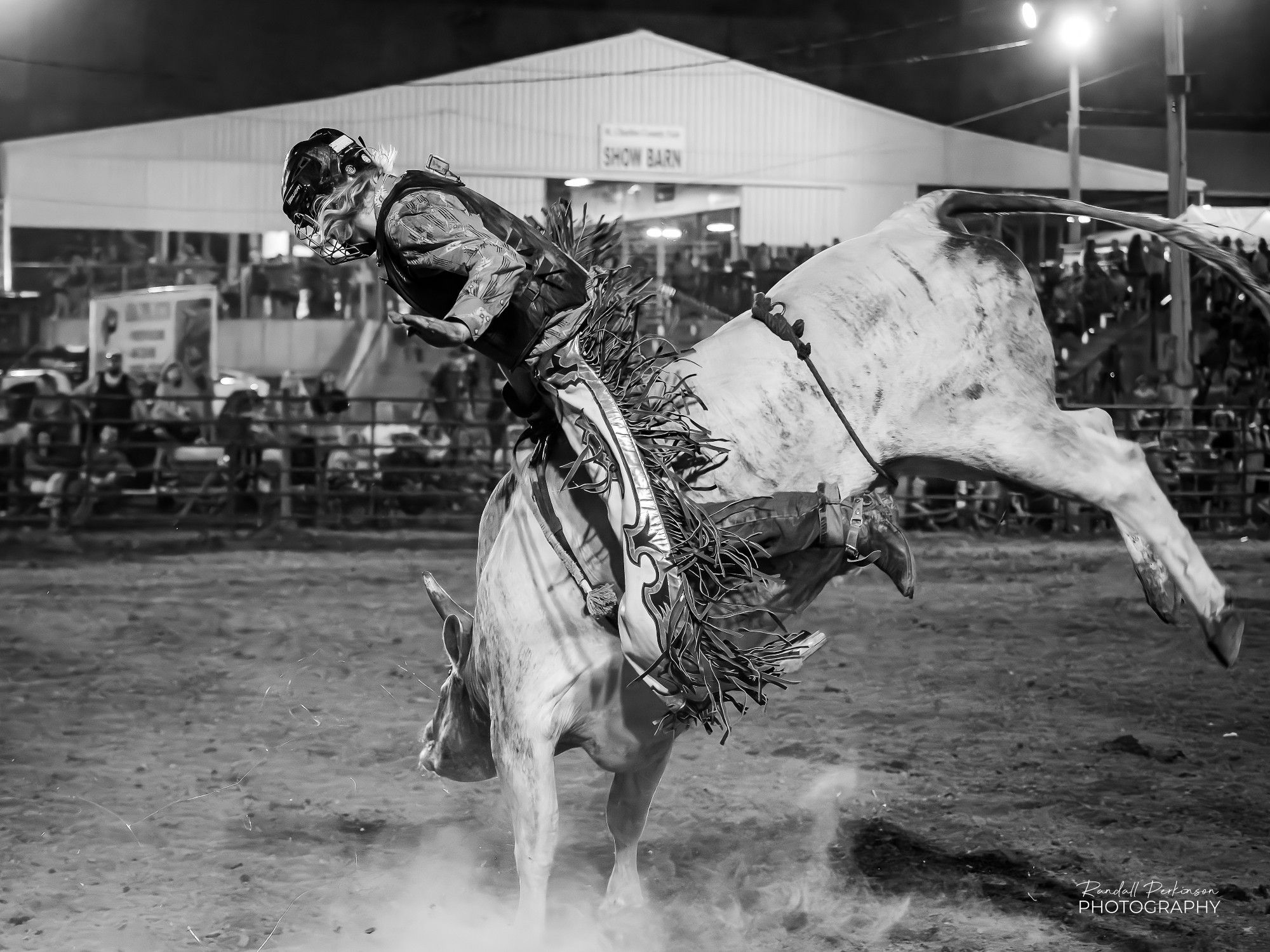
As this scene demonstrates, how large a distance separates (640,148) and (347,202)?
18.9m

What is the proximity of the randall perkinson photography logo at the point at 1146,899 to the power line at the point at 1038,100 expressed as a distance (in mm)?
20275

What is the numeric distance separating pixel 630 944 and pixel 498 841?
98 centimetres

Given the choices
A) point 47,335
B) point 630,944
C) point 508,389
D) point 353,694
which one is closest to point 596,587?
point 508,389

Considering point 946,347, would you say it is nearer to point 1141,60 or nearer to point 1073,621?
point 1073,621

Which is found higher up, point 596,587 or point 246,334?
point 246,334

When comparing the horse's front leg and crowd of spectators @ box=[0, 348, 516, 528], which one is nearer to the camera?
the horse's front leg

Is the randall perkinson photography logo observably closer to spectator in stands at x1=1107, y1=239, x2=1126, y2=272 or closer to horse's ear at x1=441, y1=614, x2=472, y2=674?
horse's ear at x1=441, y1=614, x2=472, y2=674

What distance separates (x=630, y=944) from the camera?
11.1 ft

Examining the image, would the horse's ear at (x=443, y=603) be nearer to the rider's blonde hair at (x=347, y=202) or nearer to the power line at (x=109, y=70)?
the rider's blonde hair at (x=347, y=202)

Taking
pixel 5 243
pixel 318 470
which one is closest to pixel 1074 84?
pixel 318 470

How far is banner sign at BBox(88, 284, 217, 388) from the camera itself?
15.2 metres

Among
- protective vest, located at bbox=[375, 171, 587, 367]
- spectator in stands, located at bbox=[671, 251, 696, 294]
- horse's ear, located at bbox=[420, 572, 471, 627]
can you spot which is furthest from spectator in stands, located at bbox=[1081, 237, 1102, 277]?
protective vest, located at bbox=[375, 171, 587, 367]

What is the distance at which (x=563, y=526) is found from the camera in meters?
3.16

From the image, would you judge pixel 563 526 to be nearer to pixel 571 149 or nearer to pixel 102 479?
pixel 102 479
